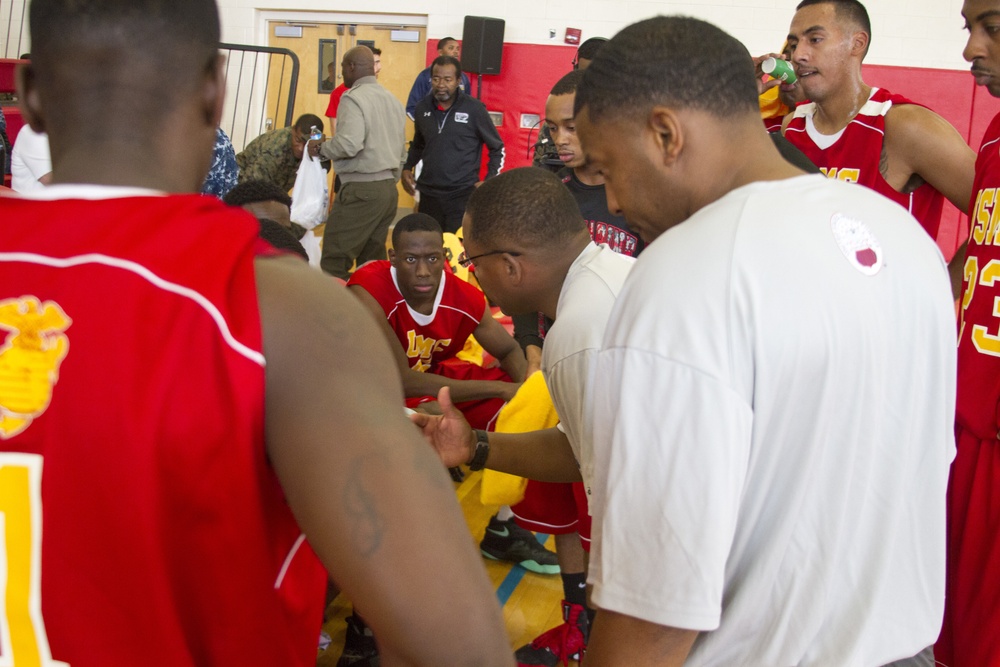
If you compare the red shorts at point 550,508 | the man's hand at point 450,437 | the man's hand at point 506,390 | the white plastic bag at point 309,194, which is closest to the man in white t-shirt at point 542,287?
the man's hand at point 450,437

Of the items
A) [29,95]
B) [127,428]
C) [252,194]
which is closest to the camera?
[127,428]

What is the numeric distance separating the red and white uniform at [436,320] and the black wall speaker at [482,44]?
20.0 ft

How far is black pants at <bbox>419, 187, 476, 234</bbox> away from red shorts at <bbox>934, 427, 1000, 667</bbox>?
5.81m

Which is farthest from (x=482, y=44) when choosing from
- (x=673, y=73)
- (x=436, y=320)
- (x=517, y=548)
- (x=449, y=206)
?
(x=673, y=73)

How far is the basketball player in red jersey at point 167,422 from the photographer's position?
2.49 feet

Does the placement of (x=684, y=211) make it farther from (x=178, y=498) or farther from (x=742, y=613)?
(x=178, y=498)

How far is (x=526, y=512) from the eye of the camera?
2.84m

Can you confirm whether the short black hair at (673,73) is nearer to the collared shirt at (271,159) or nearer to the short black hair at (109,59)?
the short black hair at (109,59)

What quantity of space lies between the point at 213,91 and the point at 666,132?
0.59 metres

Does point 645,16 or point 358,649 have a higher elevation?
point 645,16

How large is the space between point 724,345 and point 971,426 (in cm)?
132

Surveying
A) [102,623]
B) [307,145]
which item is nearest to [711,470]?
[102,623]

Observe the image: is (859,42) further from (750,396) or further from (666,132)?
(750,396)

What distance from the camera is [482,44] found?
9.68m
